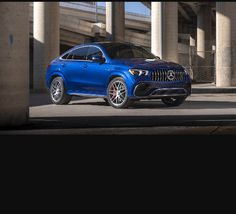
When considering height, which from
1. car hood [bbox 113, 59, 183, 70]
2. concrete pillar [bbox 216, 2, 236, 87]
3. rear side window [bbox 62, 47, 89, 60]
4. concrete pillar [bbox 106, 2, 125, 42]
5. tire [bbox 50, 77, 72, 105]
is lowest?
tire [bbox 50, 77, 72, 105]

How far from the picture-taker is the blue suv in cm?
1367

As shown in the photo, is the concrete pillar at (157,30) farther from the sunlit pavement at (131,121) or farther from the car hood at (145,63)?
the sunlit pavement at (131,121)

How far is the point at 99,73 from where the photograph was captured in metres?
14.6

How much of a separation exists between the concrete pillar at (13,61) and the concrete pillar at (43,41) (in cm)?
1666

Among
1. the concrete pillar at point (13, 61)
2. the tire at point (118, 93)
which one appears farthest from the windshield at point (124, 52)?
the concrete pillar at point (13, 61)

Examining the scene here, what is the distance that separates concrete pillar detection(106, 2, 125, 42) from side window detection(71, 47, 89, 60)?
102 ft

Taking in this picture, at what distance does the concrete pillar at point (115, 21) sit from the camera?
4716cm

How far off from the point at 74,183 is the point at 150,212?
4.34ft

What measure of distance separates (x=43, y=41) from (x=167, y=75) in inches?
577

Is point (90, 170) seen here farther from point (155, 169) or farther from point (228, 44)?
point (228, 44)

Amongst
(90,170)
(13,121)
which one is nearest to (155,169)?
(90,170)

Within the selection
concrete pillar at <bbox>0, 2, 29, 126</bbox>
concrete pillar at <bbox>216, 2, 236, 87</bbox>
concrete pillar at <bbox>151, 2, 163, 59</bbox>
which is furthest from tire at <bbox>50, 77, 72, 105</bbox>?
concrete pillar at <bbox>151, 2, 163, 59</bbox>

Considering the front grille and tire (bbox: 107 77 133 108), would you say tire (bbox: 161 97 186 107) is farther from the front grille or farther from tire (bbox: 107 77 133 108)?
tire (bbox: 107 77 133 108)

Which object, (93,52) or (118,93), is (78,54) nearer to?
(93,52)
